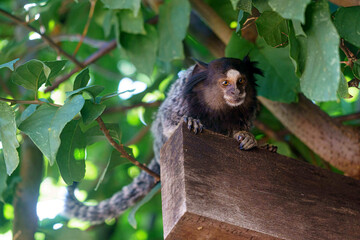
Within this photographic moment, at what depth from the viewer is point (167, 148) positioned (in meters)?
1.78

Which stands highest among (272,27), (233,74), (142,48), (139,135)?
(272,27)

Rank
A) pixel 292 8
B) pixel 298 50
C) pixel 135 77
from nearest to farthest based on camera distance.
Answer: pixel 292 8
pixel 298 50
pixel 135 77

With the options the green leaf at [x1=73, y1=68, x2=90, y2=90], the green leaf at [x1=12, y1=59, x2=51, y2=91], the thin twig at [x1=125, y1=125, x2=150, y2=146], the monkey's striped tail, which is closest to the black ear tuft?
the monkey's striped tail

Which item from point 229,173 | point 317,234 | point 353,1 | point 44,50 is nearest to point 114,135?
point 229,173

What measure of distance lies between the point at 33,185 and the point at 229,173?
3.99 ft

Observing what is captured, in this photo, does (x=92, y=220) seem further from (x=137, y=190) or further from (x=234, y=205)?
(x=234, y=205)

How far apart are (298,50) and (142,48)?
71cm

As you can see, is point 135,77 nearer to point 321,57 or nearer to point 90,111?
point 90,111

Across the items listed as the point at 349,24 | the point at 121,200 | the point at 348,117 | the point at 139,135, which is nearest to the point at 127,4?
the point at 349,24

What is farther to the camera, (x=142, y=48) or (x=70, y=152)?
(x=142, y=48)

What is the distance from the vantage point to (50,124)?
4.91 ft

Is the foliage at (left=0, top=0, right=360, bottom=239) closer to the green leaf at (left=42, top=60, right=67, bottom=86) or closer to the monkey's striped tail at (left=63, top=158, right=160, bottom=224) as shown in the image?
the green leaf at (left=42, top=60, right=67, bottom=86)

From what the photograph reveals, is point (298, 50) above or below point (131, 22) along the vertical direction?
above

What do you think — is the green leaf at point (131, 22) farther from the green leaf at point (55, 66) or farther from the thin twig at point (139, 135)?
the thin twig at point (139, 135)
